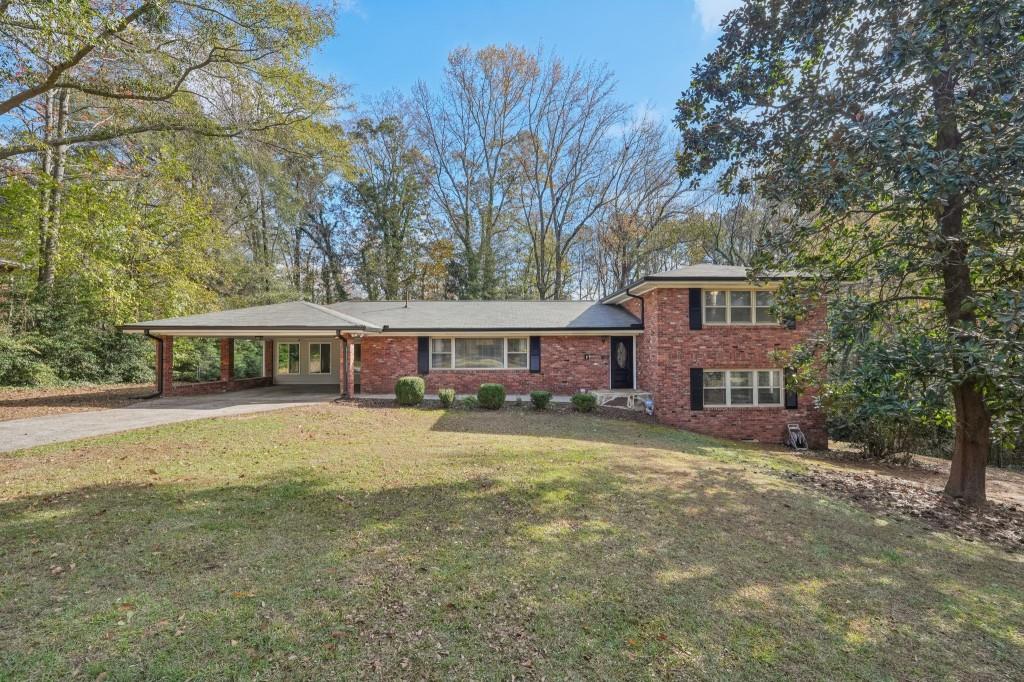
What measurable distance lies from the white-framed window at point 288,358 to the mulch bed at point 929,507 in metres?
19.0

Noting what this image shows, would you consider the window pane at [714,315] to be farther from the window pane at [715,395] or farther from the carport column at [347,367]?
the carport column at [347,367]

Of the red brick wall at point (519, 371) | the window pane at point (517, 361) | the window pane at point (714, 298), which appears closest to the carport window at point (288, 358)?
the red brick wall at point (519, 371)

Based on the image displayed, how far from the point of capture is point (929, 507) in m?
6.94

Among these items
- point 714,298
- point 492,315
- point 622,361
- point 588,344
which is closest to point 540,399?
point 588,344

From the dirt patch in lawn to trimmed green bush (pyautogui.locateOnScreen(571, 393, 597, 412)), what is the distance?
12576mm

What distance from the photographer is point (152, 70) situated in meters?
11.0

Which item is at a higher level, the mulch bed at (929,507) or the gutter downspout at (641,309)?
the gutter downspout at (641,309)

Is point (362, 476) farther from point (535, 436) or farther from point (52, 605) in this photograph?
point (535, 436)

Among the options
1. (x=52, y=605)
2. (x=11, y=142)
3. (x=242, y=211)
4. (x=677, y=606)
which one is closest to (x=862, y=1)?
(x=677, y=606)

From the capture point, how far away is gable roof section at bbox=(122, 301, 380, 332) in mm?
13617

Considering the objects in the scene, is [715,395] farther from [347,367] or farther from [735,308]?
[347,367]

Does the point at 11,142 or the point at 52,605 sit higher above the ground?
the point at 11,142

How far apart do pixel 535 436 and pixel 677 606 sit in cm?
647

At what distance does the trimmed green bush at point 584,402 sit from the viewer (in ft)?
43.9
